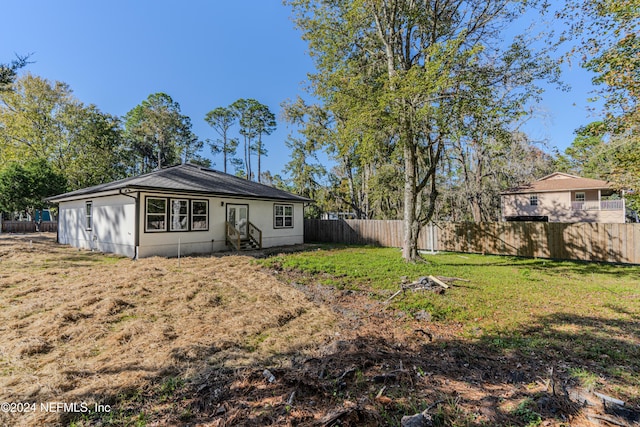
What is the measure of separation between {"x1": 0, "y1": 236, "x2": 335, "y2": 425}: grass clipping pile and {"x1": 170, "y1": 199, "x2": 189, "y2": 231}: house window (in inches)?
151

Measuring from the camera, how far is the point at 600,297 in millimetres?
5996

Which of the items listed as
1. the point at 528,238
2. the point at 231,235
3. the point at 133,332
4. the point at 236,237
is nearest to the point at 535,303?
the point at 133,332

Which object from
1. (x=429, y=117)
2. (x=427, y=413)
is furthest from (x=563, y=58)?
(x=427, y=413)

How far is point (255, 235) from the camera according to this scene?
558 inches

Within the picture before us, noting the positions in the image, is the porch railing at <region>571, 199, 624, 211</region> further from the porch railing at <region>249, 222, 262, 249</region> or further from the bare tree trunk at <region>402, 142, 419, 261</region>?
the porch railing at <region>249, 222, 262, 249</region>

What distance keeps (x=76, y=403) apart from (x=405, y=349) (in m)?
3.61

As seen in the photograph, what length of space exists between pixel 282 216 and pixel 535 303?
12450 mm

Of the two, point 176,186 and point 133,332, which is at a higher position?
point 176,186

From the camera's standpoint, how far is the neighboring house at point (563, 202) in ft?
68.1

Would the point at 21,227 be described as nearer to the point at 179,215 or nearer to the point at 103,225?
the point at 103,225

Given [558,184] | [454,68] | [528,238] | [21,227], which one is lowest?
[528,238]

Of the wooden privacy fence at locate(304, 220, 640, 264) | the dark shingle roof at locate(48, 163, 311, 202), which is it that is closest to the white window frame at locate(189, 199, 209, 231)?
the dark shingle roof at locate(48, 163, 311, 202)

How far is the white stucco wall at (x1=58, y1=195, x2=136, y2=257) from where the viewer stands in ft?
35.2

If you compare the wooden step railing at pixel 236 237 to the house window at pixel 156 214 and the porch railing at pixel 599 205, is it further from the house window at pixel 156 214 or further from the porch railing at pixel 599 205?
the porch railing at pixel 599 205
